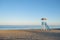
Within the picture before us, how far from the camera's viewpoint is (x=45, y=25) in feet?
56.8

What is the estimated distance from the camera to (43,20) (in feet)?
54.9

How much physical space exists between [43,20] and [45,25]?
2.84 feet

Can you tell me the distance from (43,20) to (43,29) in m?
1.42

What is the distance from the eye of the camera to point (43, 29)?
58.0ft

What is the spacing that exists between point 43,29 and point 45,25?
0.63 meters
